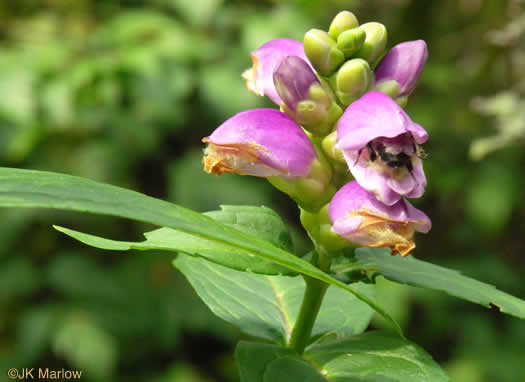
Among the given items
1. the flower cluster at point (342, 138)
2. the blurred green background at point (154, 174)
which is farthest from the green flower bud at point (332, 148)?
the blurred green background at point (154, 174)

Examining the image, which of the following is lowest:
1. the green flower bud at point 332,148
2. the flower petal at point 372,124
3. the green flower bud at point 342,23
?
the green flower bud at point 332,148

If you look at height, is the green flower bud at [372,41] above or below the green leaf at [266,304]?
above

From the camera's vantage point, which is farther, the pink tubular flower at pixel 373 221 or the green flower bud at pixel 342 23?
the green flower bud at pixel 342 23

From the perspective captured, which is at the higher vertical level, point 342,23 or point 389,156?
point 342,23

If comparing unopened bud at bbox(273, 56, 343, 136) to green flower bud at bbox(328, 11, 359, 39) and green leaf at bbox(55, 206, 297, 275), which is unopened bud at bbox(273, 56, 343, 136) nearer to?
green flower bud at bbox(328, 11, 359, 39)

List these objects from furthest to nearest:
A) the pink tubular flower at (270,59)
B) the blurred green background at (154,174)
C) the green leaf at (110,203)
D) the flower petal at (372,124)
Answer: the blurred green background at (154,174)
the pink tubular flower at (270,59)
the flower petal at (372,124)
the green leaf at (110,203)

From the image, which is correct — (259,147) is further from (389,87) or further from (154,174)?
(154,174)

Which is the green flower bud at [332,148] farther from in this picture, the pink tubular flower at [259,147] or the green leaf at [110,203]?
the green leaf at [110,203]

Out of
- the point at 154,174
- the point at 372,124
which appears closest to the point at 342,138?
the point at 372,124

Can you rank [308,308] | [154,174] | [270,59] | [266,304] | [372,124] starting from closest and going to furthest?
[372,124] < [308,308] < [270,59] < [266,304] < [154,174]
